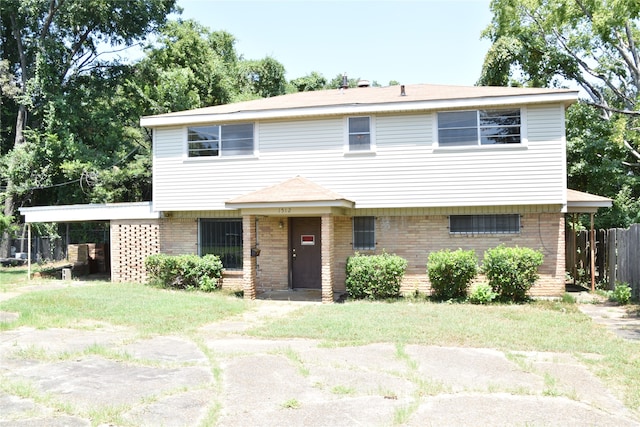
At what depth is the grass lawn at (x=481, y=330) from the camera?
700 cm

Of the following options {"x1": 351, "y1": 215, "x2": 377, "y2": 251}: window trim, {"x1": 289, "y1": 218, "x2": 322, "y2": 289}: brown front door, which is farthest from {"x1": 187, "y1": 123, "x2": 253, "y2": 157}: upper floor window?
{"x1": 351, "y1": 215, "x2": 377, "y2": 251}: window trim

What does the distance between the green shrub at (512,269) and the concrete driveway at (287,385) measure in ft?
15.9

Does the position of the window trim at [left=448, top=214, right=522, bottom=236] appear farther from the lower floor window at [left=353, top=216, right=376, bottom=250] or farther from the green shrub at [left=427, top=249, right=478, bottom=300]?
the lower floor window at [left=353, top=216, right=376, bottom=250]

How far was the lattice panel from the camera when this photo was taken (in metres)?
15.5

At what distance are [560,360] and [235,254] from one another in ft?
32.3

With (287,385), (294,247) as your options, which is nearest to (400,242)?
(294,247)

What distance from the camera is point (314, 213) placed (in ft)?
41.4

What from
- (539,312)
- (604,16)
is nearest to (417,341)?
(539,312)

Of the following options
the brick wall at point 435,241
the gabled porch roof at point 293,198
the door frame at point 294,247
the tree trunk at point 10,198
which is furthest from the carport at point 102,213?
the tree trunk at point 10,198

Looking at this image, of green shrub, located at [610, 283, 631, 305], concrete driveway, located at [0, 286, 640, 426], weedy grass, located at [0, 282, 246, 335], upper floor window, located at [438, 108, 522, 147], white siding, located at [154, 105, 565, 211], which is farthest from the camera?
upper floor window, located at [438, 108, 522, 147]

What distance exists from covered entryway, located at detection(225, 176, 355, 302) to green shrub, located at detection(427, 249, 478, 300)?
2.54m

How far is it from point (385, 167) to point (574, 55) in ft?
58.9

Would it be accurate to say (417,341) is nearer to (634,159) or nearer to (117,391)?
(117,391)

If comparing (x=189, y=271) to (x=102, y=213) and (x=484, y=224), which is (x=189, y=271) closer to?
(x=102, y=213)
